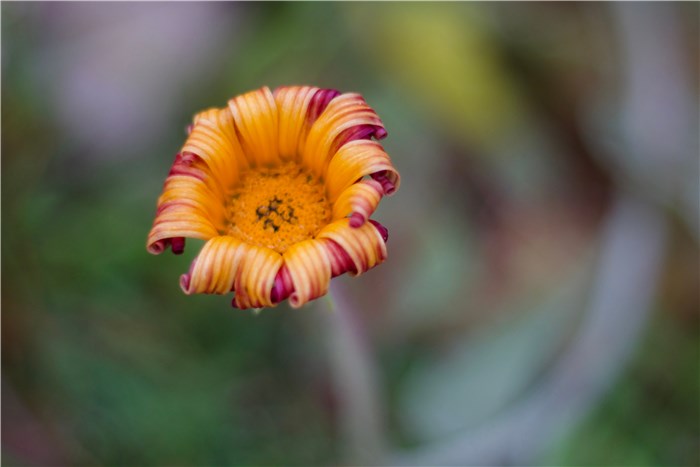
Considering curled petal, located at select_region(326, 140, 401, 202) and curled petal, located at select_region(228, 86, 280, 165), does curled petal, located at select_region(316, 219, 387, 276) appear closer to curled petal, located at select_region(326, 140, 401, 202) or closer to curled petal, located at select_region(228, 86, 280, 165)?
curled petal, located at select_region(326, 140, 401, 202)

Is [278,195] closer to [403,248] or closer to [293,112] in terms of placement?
[293,112]

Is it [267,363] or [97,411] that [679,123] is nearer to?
[267,363]

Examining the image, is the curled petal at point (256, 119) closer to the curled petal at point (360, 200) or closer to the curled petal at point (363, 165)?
the curled petal at point (363, 165)

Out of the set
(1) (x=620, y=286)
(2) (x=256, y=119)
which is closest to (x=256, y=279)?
(2) (x=256, y=119)

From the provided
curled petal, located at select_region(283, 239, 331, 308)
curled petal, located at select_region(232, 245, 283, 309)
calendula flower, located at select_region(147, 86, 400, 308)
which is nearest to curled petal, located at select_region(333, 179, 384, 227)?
calendula flower, located at select_region(147, 86, 400, 308)

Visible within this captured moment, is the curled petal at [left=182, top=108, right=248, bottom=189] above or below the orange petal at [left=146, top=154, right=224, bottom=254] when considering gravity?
above

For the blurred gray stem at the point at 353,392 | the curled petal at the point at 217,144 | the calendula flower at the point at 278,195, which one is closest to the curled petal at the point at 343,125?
the calendula flower at the point at 278,195

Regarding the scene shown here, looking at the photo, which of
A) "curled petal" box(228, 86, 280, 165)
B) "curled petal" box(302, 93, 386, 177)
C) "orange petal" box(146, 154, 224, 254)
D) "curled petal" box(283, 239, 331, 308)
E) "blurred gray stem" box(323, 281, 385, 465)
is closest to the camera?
"curled petal" box(283, 239, 331, 308)
